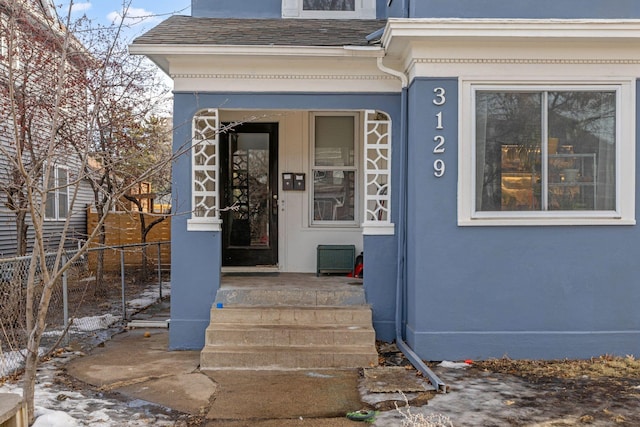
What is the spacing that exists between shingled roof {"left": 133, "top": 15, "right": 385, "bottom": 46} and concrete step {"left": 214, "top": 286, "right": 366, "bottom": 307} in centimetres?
287

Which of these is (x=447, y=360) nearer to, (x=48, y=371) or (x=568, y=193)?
(x=568, y=193)

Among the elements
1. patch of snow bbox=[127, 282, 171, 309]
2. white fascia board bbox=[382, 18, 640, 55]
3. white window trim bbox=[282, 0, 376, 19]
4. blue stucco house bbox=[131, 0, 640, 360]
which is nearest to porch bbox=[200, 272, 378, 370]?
blue stucco house bbox=[131, 0, 640, 360]

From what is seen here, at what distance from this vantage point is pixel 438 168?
6125 millimetres

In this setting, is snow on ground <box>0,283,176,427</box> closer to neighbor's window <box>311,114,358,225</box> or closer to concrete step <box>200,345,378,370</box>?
concrete step <box>200,345,378,370</box>

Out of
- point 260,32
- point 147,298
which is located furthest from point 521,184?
point 147,298

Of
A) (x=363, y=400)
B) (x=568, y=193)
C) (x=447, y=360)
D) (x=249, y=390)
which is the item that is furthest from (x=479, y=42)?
(x=249, y=390)

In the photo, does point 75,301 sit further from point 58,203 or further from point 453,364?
point 58,203

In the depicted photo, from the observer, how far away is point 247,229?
A: 8.34m

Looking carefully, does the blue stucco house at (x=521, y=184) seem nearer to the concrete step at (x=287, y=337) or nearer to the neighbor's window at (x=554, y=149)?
the neighbor's window at (x=554, y=149)

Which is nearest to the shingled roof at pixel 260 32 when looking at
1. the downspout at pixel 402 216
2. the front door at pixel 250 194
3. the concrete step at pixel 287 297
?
the downspout at pixel 402 216

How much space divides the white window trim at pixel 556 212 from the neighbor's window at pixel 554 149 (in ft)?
0.19

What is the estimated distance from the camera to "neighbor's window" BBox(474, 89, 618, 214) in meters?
6.14

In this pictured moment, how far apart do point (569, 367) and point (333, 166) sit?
411 cm

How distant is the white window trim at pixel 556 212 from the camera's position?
6078mm
